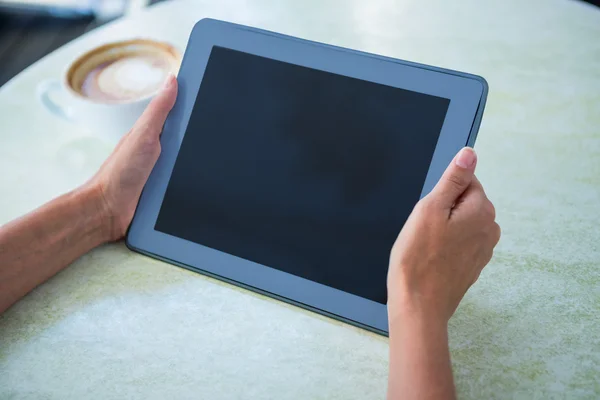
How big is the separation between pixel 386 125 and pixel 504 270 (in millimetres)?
227

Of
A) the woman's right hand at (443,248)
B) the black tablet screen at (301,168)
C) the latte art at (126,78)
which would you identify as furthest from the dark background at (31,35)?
the woman's right hand at (443,248)

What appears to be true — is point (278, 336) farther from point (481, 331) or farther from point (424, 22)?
point (424, 22)

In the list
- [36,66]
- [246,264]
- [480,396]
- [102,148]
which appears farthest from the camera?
[36,66]

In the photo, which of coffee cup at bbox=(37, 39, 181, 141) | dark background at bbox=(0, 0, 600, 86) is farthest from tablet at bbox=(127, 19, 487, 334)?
dark background at bbox=(0, 0, 600, 86)

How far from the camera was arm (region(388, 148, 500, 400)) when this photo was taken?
A: 52 centimetres

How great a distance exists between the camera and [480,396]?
1.76ft

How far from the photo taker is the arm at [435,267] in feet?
1.72

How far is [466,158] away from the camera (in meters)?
0.56

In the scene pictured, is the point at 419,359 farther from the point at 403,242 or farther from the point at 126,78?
the point at 126,78

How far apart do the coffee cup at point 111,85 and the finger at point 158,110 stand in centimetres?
6

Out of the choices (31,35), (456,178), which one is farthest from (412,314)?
(31,35)

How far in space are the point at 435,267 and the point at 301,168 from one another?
19 centimetres

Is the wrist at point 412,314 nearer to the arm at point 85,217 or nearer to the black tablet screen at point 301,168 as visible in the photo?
the black tablet screen at point 301,168

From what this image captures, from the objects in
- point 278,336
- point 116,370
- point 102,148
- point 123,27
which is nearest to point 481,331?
point 278,336
